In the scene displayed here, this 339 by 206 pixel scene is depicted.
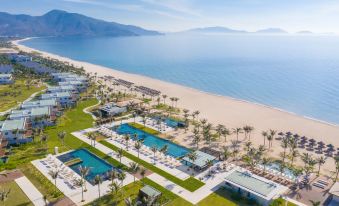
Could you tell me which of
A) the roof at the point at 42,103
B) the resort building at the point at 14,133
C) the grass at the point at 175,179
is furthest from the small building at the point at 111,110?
the grass at the point at 175,179

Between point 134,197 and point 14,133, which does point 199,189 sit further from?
point 14,133

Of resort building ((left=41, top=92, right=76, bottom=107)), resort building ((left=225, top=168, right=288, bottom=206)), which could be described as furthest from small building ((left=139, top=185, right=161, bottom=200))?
resort building ((left=41, top=92, right=76, bottom=107))

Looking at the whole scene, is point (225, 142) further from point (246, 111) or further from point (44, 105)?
point (44, 105)

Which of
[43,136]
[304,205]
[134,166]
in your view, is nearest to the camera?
[304,205]

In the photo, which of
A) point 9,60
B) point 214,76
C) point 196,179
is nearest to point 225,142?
point 196,179

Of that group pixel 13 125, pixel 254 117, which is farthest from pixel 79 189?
pixel 254 117

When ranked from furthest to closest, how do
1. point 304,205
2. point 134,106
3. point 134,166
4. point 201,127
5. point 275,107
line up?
point 275,107, point 134,106, point 201,127, point 134,166, point 304,205

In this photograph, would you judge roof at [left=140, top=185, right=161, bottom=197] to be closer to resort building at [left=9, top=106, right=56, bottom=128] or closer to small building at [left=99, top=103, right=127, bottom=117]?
small building at [left=99, top=103, right=127, bottom=117]
